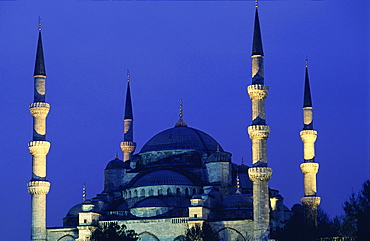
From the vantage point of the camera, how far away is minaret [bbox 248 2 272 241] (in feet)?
133

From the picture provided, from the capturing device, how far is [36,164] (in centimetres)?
4381

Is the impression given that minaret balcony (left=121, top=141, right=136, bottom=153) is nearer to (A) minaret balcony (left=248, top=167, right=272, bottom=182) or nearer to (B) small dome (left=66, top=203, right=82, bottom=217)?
(B) small dome (left=66, top=203, right=82, bottom=217)

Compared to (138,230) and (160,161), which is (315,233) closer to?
(138,230)

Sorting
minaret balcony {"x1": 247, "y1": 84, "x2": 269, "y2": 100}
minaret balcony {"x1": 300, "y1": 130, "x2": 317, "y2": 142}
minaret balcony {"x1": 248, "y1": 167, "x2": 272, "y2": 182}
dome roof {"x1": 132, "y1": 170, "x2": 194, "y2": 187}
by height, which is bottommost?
minaret balcony {"x1": 248, "y1": 167, "x2": 272, "y2": 182}

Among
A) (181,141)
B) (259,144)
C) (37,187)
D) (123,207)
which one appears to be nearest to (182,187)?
(123,207)

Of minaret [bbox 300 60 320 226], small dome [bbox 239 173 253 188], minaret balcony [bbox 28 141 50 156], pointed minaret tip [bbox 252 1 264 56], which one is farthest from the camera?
small dome [bbox 239 173 253 188]

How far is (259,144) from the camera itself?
136 ft

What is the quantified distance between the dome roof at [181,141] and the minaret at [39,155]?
263 inches

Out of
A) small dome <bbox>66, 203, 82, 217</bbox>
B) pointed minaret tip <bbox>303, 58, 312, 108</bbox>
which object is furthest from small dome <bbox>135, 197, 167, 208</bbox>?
pointed minaret tip <bbox>303, 58, 312, 108</bbox>

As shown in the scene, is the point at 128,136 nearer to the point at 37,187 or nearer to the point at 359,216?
the point at 37,187

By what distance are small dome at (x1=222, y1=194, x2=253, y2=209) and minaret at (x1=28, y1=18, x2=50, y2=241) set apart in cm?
790

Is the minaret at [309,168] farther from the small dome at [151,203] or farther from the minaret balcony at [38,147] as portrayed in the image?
the minaret balcony at [38,147]

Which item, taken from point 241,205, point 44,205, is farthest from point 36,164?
point 241,205

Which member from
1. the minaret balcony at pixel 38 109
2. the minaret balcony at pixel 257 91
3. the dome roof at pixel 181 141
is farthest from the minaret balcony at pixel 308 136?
the minaret balcony at pixel 38 109
